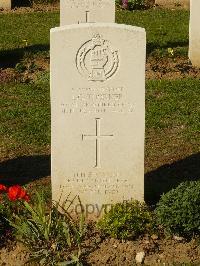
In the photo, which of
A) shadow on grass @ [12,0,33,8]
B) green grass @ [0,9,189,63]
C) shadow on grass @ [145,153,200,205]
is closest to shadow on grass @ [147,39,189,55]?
green grass @ [0,9,189,63]

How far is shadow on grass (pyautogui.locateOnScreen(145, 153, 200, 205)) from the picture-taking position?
8282 millimetres

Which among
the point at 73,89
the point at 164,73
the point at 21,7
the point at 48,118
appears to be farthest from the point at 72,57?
the point at 21,7

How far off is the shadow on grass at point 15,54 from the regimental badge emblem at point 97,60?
6.94 m

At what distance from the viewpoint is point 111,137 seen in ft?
24.4

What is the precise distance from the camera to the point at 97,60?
7.17 m

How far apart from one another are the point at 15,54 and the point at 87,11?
2.50m

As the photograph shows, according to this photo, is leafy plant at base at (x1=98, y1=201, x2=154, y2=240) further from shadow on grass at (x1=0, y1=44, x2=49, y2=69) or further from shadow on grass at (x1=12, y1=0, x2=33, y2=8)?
shadow on grass at (x1=12, y1=0, x2=33, y2=8)

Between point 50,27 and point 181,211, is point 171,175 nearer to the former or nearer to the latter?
point 181,211

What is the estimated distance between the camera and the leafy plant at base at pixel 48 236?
6801 mm

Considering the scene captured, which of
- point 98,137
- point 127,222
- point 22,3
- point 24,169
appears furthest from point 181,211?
point 22,3

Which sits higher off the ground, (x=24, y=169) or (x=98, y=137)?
(x=98, y=137)

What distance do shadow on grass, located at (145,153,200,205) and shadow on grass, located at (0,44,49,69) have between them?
18.4ft

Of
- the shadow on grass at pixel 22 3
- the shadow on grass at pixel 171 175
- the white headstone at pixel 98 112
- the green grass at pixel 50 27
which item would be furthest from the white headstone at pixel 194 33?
the shadow on grass at pixel 22 3

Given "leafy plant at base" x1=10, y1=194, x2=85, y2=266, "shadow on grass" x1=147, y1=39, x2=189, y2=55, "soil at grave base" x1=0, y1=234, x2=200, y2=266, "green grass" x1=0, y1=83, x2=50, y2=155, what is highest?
"shadow on grass" x1=147, y1=39, x2=189, y2=55
